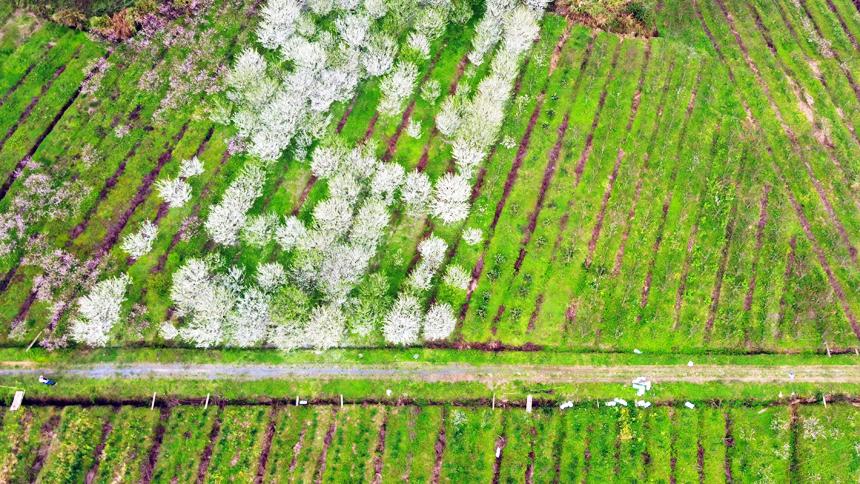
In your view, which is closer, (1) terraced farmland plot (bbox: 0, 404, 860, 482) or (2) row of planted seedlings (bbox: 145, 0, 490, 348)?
(1) terraced farmland plot (bbox: 0, 404, 860, 482)

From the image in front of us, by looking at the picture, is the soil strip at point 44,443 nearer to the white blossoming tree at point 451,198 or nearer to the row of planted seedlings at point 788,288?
the white blossoming tree at point 451,198

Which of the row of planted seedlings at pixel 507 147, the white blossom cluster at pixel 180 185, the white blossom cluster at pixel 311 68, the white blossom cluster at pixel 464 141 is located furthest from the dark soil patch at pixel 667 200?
the white blossom cluster at pixel 180 185

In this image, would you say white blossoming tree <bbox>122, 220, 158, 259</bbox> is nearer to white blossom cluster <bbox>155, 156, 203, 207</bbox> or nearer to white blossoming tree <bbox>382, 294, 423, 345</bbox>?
white blossom cluster <bbox>155, 156, 203, 207</bbox>

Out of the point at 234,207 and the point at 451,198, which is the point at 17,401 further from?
the point at 451,198

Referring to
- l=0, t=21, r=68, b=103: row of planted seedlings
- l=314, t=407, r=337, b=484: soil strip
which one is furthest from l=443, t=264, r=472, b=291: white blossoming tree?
l=0, t=21, r=68, b=103: row of planted seedlings

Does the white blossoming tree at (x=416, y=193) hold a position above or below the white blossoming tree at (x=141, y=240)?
above

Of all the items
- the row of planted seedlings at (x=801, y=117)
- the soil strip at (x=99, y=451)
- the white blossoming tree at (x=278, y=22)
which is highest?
the white blossoming tree at (x=278, y=22)

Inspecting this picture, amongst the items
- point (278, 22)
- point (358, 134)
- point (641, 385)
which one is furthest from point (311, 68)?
point (641, 385)
